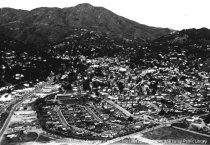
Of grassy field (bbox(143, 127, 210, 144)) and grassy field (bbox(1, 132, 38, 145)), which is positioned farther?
grassy field (bbox(143, 127, 210, 144))

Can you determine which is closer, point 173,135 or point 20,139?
point 20,139

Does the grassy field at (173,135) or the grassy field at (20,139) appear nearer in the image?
the grassy field at (20,139)

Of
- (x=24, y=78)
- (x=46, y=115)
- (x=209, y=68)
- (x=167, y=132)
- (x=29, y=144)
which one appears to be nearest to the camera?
(x=29, y=144)

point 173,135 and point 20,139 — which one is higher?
point 173,135

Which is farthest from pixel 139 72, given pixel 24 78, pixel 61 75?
pixel 24 78

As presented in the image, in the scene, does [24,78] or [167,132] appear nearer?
[167,132]

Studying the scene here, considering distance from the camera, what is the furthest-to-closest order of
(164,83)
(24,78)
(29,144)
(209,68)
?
(209,68) → (24,78) → (164,83) → (29,144)

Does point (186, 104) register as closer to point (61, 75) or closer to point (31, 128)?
point (31, 128)
